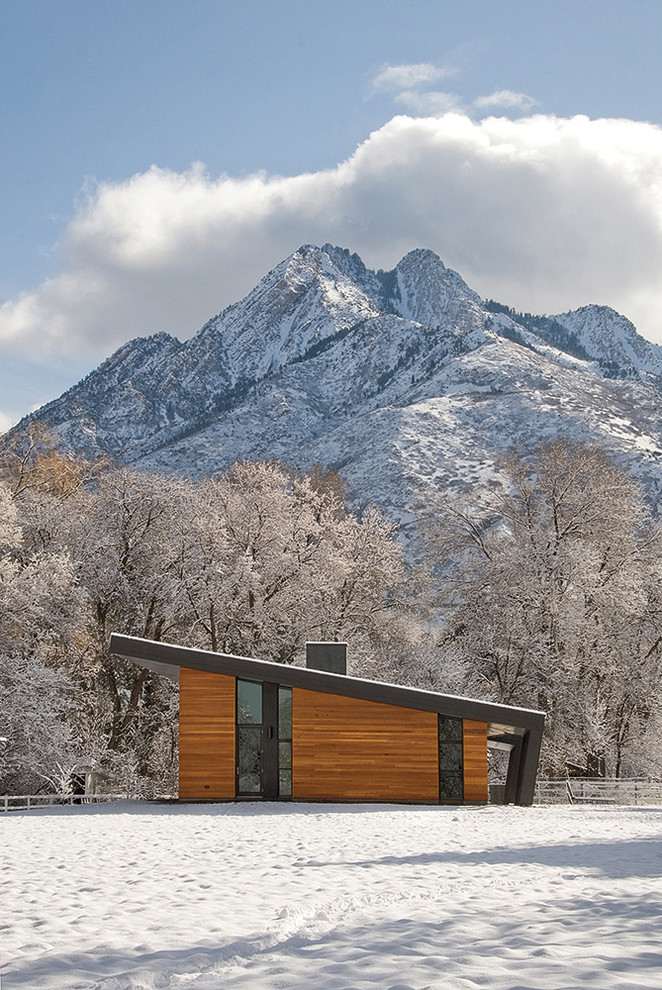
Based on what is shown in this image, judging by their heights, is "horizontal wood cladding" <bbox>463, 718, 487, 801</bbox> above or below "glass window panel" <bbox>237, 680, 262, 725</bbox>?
below

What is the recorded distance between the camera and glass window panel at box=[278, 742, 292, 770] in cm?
1997

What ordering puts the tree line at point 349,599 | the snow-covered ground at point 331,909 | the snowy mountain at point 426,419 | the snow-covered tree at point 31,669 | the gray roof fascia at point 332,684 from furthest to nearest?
the snowy mountain at point 426,419, the tree line at point 349,599, the snow-covered tree at point 31,669, the gray roof fascia at point 332,684, the snow-covered ground at point 331,909

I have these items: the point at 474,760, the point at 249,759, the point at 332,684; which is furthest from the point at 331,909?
the point at 474,760

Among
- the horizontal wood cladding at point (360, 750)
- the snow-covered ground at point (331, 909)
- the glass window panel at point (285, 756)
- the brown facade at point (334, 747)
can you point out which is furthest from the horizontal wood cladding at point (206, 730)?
the snow-covered ground at point (331, 909)

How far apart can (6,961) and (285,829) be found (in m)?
9.08

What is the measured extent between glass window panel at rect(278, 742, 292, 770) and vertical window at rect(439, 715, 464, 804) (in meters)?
3.22

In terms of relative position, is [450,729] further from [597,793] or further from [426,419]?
[426,419]

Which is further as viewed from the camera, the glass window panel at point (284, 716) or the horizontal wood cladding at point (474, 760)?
the glass window panel at point (284, 716)

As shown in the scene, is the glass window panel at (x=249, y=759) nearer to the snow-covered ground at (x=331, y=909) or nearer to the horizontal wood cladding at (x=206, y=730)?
the horizontal wood cladding at (x=206, y=730)

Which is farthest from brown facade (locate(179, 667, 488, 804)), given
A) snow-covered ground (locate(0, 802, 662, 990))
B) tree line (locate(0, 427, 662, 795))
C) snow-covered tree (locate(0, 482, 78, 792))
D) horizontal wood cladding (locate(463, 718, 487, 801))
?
tree line (locate(0, 427, 662, 795))

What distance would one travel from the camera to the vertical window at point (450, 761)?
19812 mm

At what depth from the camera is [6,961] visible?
543 centimetres

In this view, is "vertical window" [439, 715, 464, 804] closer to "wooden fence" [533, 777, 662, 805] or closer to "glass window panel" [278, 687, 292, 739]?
"glass window panel" [278, 687, 292, 739]

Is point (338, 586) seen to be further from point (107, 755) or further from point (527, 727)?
point (527, 727)
